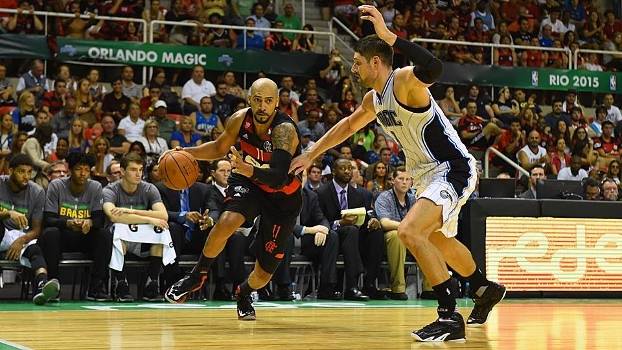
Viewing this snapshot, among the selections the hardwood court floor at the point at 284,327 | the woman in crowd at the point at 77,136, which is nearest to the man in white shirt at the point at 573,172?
the hardwood court floor at the point at 284,327

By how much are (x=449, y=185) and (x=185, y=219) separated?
17.2 feet

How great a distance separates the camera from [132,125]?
1449cm

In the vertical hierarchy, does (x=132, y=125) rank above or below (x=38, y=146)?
above

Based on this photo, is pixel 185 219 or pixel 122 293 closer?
pixel 122 293

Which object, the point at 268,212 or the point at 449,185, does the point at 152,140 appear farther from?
Answer: the point at 449,185

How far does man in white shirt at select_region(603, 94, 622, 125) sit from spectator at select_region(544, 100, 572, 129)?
1273mm

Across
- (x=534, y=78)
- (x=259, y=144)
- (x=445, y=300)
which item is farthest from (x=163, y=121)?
(x=445, y=300)

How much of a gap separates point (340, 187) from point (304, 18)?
26.6ft

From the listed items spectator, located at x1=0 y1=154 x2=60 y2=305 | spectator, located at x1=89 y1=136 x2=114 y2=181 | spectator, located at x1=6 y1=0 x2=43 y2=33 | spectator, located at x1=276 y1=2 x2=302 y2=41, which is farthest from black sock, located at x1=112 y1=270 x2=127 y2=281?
spectator, located at x1=276 y1=2 x2=302 y2=41

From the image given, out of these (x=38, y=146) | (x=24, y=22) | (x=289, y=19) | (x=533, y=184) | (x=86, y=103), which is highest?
(x=289, y=19)

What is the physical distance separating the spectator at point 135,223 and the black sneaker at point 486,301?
14.6 feet

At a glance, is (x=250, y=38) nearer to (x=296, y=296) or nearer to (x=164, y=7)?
(x=164, y=7)

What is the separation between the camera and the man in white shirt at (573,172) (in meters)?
16.3

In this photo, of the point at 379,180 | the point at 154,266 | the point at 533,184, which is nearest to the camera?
the point at 154,266
